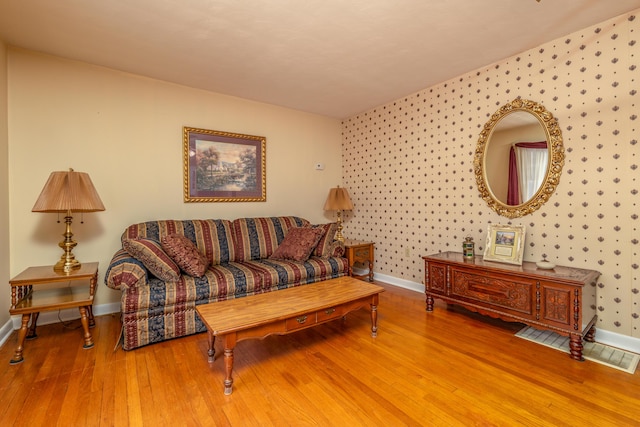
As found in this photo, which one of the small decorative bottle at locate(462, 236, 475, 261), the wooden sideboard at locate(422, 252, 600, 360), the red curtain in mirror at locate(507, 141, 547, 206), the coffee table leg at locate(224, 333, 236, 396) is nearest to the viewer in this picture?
the coffee table leg at locate(224, 333, 236, 396)

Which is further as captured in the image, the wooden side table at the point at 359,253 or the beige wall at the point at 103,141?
the wooden side table at the point at 359,253

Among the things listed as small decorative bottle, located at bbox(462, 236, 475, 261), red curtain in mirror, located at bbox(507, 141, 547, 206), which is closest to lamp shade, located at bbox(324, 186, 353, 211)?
small decorative bottle, located at bbox(462, 236, 475, 261)

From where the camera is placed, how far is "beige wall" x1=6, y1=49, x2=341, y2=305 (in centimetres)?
264

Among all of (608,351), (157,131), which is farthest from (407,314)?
(157,131)

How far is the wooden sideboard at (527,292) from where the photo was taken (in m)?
2.12

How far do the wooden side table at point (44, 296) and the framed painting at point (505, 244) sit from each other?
137 inches

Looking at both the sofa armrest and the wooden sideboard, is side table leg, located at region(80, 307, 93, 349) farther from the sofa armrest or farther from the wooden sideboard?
the wooden sideboard

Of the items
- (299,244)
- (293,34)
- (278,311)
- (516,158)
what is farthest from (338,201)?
(278,311)

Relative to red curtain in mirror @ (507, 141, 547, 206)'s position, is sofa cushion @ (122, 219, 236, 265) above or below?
below

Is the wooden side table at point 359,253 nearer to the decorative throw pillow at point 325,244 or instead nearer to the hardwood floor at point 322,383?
the decorative throw pillow at point 325,244

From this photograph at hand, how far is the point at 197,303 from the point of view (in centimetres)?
250

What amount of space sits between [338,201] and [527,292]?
2517 millimetres

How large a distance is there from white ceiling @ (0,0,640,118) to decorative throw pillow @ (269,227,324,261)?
5.68ft

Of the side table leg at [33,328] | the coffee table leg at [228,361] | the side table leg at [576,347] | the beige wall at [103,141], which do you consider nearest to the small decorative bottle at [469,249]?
the side table leg at [576,347]
